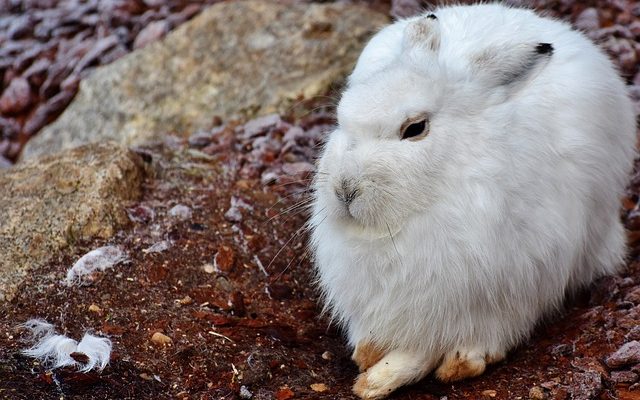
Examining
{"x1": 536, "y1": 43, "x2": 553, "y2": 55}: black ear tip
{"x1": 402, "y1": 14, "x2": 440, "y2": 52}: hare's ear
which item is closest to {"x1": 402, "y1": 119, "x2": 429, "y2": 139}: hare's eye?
{"x1": 402, "y1": 14, "x2": 440, "y2": 52}: hare's ear

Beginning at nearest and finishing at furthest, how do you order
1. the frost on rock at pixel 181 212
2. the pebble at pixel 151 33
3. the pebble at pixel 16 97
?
the frost on rock at pixel 181 212 → the pebble at pixel 151 33 → the pebble at pixel 16 97

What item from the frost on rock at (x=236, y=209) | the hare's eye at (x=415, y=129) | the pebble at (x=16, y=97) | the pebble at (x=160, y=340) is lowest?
the pebble at (x=16, y=97)

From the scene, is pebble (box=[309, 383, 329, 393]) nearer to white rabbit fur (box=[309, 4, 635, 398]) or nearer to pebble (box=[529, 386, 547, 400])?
white rabbit fur (box=[309, 4, 635, 398])

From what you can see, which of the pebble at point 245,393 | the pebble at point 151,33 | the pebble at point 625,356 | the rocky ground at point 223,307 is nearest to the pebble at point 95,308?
the rocky ground at point 223,307

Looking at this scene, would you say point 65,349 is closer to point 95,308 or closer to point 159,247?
point 95,308

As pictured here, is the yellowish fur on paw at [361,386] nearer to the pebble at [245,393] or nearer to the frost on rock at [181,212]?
the pebble at [245,393]

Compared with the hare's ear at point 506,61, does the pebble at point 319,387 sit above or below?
below

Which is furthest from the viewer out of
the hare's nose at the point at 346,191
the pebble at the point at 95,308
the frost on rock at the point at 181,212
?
the frost on rock at the point at 181,212

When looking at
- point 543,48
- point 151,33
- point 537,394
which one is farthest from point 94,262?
point 151,33
